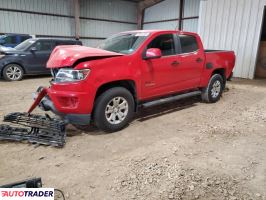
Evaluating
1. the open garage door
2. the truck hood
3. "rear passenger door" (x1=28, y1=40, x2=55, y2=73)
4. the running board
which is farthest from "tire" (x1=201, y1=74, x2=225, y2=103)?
"rear passenger door" (x1=28, y1=40, x2=55, y2=73)

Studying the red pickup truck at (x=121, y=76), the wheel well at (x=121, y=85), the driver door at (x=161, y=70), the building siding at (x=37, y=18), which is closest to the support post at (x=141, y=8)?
the building siding at (x=37, y=18)

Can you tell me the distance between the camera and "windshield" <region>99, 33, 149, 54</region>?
14.6 feet

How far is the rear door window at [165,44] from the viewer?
4.61 metres

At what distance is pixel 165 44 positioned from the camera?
4.82 meters

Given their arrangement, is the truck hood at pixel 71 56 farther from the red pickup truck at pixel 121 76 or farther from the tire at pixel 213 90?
the tire at pixel 213 90

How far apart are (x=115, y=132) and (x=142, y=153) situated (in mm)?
895

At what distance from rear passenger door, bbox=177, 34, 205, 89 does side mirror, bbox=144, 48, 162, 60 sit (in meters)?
0.88

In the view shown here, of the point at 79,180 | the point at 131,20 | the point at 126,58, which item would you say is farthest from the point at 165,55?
the point at 131,20

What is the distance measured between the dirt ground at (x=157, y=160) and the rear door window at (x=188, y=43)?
1484 millimetres

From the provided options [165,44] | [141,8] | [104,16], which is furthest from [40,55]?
[141,8]

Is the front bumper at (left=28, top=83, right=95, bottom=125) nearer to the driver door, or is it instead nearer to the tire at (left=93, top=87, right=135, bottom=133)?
the tire at (left=93, top=87, right=135, bottom=133)

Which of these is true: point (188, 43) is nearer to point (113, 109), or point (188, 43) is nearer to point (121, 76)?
point (121, 76)

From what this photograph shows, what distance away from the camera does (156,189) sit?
2.58 metres

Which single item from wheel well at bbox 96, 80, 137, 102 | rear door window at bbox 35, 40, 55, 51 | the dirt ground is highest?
rear door window at bbox 35, 40, 55, 51
